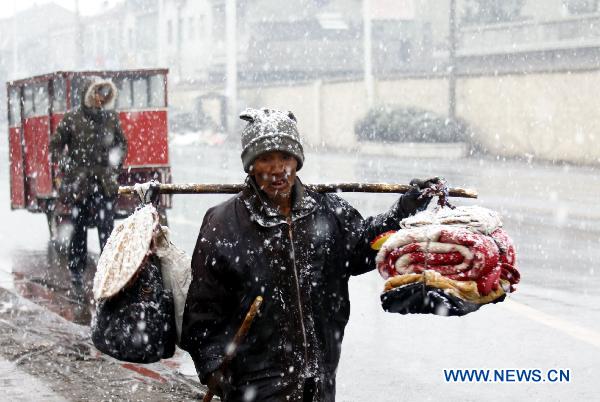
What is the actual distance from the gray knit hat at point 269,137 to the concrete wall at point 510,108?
27527mm

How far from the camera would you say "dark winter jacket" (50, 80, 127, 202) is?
9766 millimetres

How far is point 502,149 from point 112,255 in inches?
1230

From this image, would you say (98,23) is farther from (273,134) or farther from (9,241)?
(273,134)

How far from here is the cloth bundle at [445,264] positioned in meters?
3.69

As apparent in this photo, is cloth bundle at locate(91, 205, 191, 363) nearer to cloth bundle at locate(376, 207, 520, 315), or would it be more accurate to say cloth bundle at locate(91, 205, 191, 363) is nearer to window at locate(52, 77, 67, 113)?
cloth bundle at locate(376, 207, 520, 315)

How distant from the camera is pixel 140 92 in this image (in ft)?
48.0

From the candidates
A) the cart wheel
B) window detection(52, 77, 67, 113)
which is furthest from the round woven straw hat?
window detection(52, 77, 67, 113)

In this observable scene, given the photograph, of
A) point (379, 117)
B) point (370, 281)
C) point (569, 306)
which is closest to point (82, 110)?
point (370, 281)

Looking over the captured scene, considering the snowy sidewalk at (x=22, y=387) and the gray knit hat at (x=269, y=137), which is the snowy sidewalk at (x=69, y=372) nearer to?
the snowy sidewalk at (x=22, y=387)

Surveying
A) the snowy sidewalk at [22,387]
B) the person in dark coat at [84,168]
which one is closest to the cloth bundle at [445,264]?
the snowy sidewalk at [22,387]

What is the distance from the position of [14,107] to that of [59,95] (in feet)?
5.55

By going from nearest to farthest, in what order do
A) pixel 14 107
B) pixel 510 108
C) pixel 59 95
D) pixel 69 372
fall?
pixel 69 372, pixel 59 95, pixel 14 107, pixel 510 108

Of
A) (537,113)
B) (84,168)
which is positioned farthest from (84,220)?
(537,113)

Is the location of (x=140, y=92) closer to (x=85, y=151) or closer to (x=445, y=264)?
(x=85, y=151)
